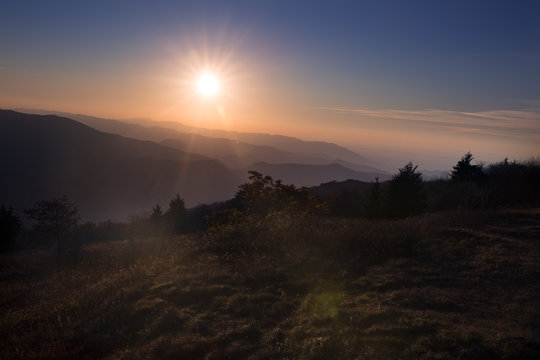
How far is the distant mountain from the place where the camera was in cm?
11181

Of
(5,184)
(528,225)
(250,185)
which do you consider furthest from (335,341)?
(5,184)

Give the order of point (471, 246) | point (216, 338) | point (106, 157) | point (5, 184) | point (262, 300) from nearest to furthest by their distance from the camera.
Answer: point (216, 338)
point (262, 300)
point (471, 246)
point (5, 184)
point (106, 157)

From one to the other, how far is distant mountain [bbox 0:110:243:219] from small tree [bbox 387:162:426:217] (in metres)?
106

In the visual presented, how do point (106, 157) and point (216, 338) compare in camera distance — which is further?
point (106, 157)

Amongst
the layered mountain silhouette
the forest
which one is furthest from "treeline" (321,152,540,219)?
the layered mountain silhouette

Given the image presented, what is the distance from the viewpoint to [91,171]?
13125cm

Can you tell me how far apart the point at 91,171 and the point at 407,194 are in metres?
144

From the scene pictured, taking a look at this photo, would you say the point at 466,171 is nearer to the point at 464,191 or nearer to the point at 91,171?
the point at 464,191

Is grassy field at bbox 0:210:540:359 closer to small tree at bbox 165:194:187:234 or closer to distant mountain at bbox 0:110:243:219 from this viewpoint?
small tree at bbox 165:194:187:234

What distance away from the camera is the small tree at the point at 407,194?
18.6 meters

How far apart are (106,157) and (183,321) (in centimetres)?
16162

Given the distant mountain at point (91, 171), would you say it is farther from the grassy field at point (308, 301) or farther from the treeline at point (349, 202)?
the grassy field at point (308, 301)

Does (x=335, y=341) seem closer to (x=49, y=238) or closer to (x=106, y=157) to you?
(x=49, y=238)

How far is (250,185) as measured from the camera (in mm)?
16453
